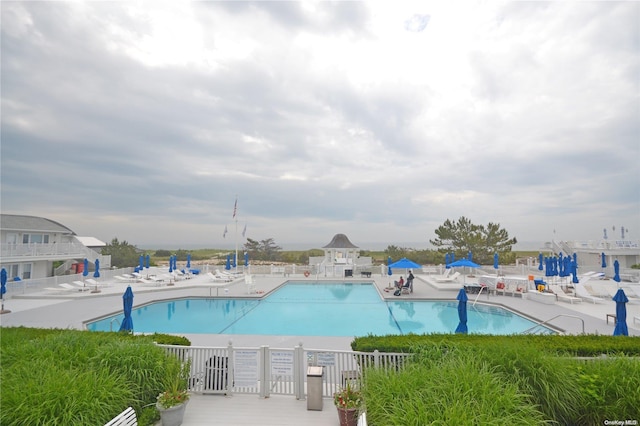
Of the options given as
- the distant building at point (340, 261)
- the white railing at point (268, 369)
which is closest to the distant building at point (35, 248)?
the distant building at point (340, 261)

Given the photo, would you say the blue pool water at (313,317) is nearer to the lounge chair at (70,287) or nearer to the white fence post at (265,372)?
the lounge chair at (70,287)

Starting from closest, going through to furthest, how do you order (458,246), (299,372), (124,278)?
1. (299,372)
2. (124,278)
3. (458,246)

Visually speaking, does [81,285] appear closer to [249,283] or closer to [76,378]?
[249,283]

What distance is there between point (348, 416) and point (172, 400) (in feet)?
7.78

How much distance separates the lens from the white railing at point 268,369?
5.28 metres

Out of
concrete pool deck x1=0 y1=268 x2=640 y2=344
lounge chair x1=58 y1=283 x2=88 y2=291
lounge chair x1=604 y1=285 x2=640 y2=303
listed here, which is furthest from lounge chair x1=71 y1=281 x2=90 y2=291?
lounge chair x1=604 y1=285 x2=640 y2=303

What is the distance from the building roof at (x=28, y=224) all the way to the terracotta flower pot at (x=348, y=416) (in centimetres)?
2291

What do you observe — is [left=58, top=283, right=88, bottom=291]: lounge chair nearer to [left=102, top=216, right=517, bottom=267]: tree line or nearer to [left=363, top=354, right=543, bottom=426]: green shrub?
[left=363, top=354, right=543, bottom=426]: green shrub

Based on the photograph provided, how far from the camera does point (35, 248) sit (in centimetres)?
1827

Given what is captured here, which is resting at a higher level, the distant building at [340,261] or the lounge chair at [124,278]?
the distant building at [340,261]

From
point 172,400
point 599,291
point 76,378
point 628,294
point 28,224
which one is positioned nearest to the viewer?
point 76,378

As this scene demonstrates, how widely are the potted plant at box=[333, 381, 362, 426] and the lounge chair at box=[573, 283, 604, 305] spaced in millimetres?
14300

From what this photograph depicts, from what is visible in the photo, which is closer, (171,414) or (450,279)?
(171,414)

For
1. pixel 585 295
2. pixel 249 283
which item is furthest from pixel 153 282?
pixel 585 295
